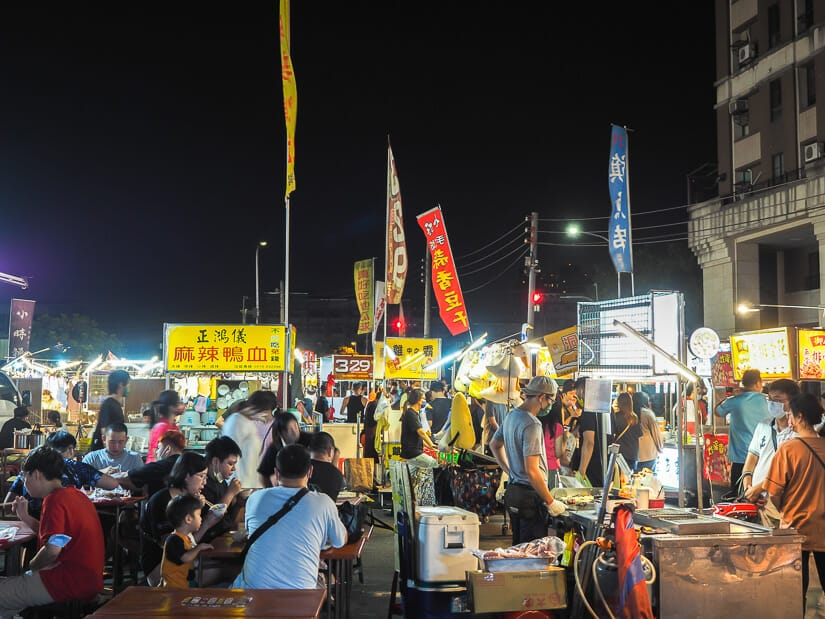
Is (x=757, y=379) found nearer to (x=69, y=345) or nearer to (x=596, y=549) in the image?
(x=596, y=549)

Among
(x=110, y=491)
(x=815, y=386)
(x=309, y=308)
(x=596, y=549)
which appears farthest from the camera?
(x=309, y=308)

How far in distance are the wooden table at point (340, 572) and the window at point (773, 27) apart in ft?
88.6

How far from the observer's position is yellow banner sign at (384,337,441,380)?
19.4 meters

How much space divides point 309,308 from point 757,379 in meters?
69.8

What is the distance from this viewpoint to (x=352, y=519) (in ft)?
21.8

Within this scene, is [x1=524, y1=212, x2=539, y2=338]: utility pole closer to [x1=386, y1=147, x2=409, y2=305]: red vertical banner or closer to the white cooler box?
[x1=386, y1=147, x2=409, y2=305]: red vertical banner

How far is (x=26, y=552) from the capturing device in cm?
734

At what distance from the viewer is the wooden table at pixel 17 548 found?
20.2ft

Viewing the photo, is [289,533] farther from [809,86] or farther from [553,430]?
[809,86]

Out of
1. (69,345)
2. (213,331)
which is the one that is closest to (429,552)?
(213,331)

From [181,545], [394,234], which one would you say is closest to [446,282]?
[394,234]

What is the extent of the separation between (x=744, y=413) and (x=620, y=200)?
32.1 feet

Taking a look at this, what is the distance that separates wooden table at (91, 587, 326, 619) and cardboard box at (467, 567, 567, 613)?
162 cm

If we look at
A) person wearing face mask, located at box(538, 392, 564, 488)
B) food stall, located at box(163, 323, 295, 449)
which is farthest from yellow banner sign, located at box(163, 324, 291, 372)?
person wearing face mask, located at box(538, 392, 564, 488)
